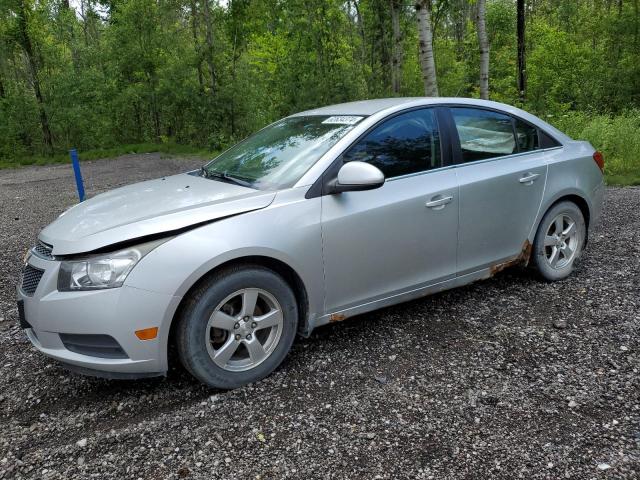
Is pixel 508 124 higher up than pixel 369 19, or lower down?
lower down

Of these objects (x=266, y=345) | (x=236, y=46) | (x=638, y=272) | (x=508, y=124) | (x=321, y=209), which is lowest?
(x=638, y=272)

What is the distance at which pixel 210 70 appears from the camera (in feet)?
62.5

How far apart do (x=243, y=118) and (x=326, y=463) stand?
17.8 m

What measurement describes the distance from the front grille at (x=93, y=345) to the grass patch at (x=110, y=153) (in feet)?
51.1

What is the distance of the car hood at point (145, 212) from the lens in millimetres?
3007

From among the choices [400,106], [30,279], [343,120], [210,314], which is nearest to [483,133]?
[400,106]

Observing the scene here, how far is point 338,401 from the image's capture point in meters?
3.13

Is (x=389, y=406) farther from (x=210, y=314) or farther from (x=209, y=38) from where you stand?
(x=209, y=38)

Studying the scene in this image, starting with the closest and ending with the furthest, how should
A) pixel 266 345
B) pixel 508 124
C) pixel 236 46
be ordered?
1. pixel 266 345
2. pixel 508 124
3. pixel 236 46

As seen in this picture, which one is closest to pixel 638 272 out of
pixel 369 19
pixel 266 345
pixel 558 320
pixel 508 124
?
pixel 558 320

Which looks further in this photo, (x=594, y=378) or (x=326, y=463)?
(x=594, y=378)

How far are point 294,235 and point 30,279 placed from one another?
5.22 ft

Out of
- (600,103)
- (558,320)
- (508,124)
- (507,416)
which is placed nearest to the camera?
(507,416)

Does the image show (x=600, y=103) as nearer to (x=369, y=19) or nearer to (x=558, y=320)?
(x=369, y=19)
